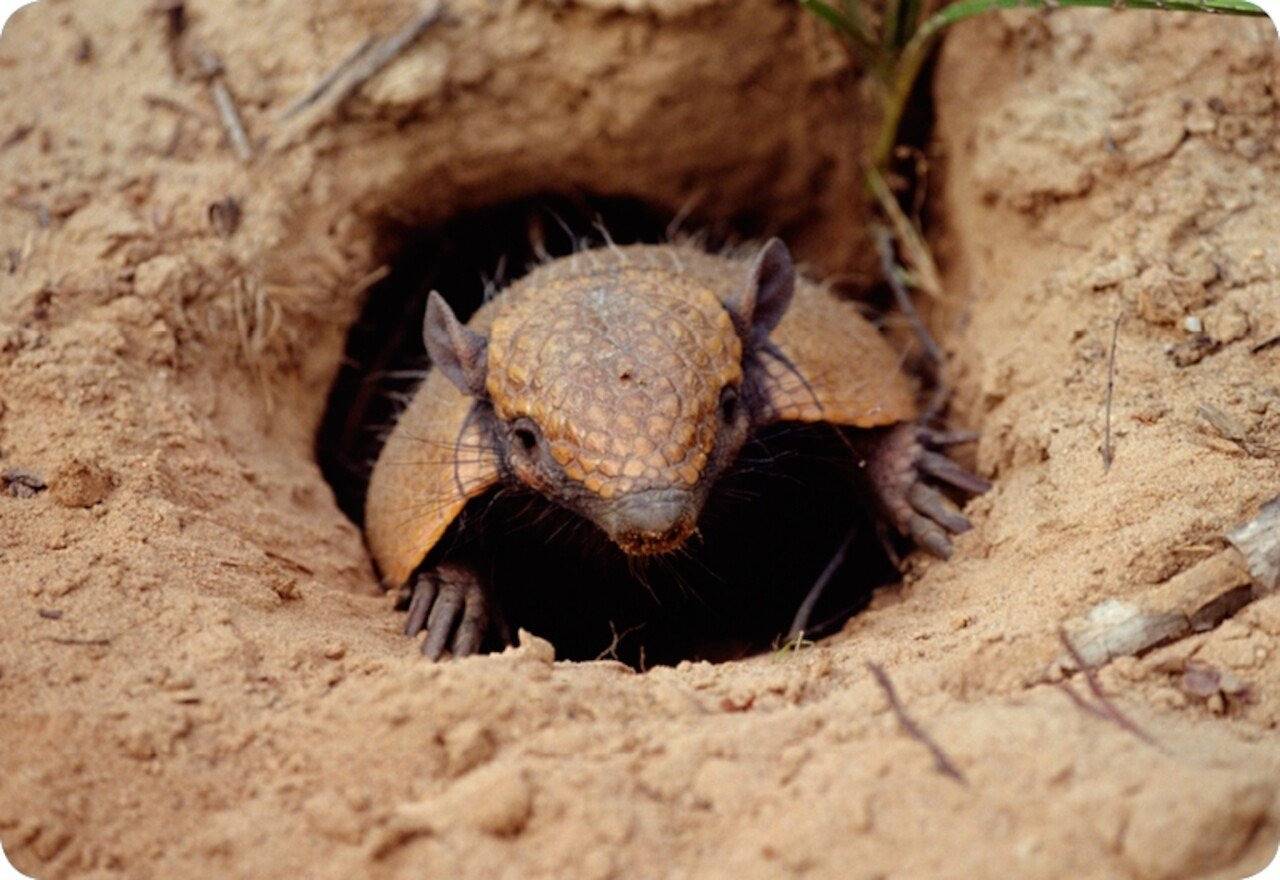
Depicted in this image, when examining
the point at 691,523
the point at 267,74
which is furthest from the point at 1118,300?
the point at 267,74

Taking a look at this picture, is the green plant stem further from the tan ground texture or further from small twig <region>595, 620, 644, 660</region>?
small twig <region>595, 620, 644, 660</region>

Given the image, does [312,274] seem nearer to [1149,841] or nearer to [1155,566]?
[1155,566]

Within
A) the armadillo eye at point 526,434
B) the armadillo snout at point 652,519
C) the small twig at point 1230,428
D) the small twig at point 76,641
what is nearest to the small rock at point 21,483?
the small twig at point 76,641

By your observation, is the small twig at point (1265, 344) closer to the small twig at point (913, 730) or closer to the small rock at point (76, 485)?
the small twig at point (913, 730)

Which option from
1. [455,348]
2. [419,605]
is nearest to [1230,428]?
[455,348]

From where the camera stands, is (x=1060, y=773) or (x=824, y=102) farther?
(x=824, y=102)

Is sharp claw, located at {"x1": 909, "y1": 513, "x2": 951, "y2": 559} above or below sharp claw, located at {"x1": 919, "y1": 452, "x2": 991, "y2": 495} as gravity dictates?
below

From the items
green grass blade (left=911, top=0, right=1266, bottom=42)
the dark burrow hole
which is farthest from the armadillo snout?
green grass blade (left=911, top=0, right=1266, bottom=42)
